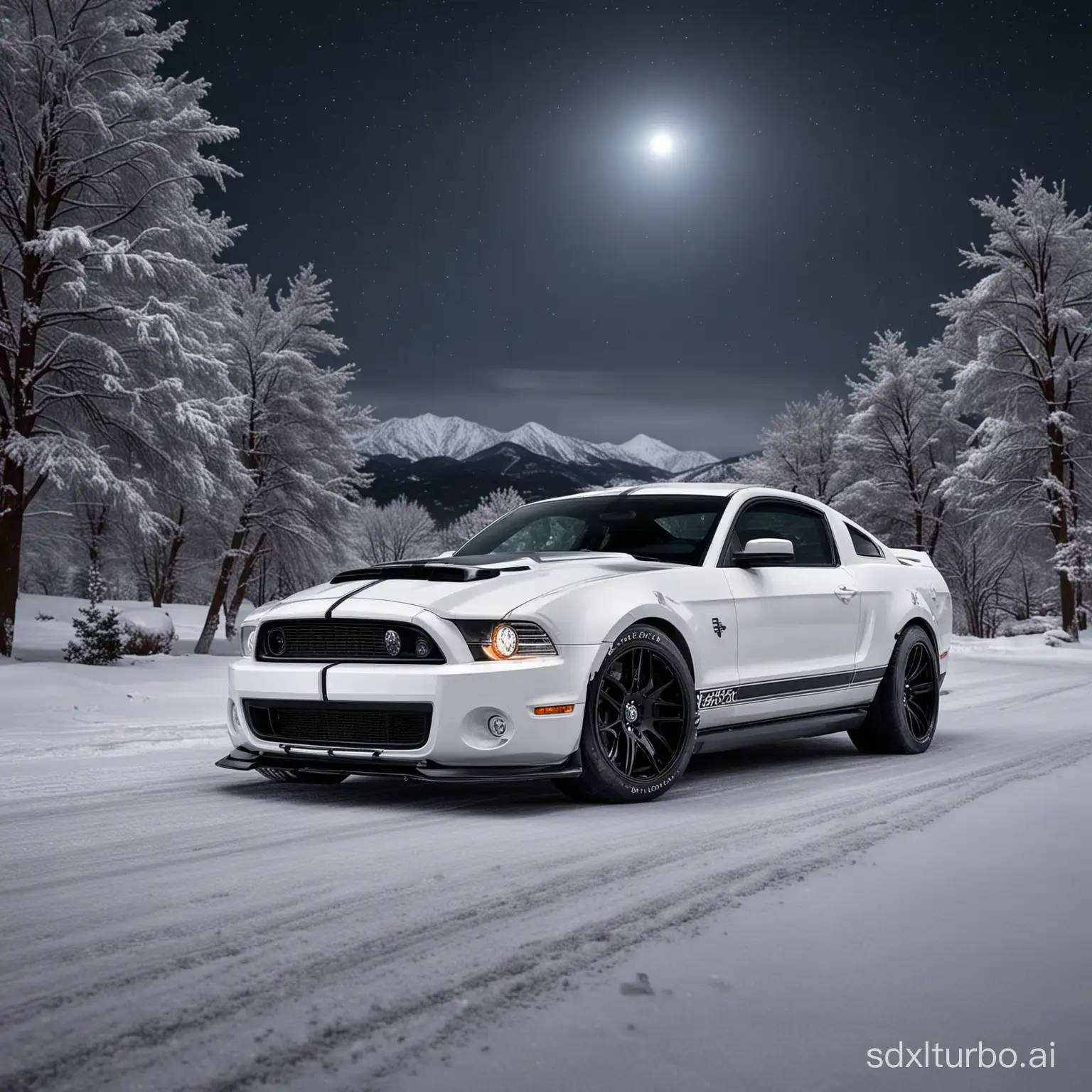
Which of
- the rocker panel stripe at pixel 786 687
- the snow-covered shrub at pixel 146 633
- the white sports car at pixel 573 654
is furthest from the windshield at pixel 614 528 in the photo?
the snow-covered shrub at pixel 146 633

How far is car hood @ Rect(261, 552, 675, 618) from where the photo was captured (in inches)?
200

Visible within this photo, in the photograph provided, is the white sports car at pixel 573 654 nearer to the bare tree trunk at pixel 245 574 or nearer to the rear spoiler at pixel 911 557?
the rear spoiler at pixel 911 557

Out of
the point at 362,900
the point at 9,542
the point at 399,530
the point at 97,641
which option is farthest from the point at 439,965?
the point at 399,530

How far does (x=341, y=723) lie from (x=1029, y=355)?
28.0 m

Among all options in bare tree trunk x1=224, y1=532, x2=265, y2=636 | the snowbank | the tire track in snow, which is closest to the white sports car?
the tire track in snow

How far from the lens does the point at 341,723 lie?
522 cm

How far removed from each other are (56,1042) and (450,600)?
2.96 metres

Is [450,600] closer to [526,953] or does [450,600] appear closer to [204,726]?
[526,953]

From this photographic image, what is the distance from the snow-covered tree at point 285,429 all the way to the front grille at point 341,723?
23965 millimetres

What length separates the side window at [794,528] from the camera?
6781 millimetres

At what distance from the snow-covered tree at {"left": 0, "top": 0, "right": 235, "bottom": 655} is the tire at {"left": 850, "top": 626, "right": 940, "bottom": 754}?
12.6 metres

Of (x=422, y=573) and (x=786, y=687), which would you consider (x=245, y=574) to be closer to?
(x=786, y=687)

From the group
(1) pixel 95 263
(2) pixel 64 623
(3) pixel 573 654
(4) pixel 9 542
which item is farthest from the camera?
(2) pixel 64 623

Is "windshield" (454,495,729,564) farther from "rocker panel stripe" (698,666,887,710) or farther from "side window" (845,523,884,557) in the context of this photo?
"side window" (845,523,884,557)
